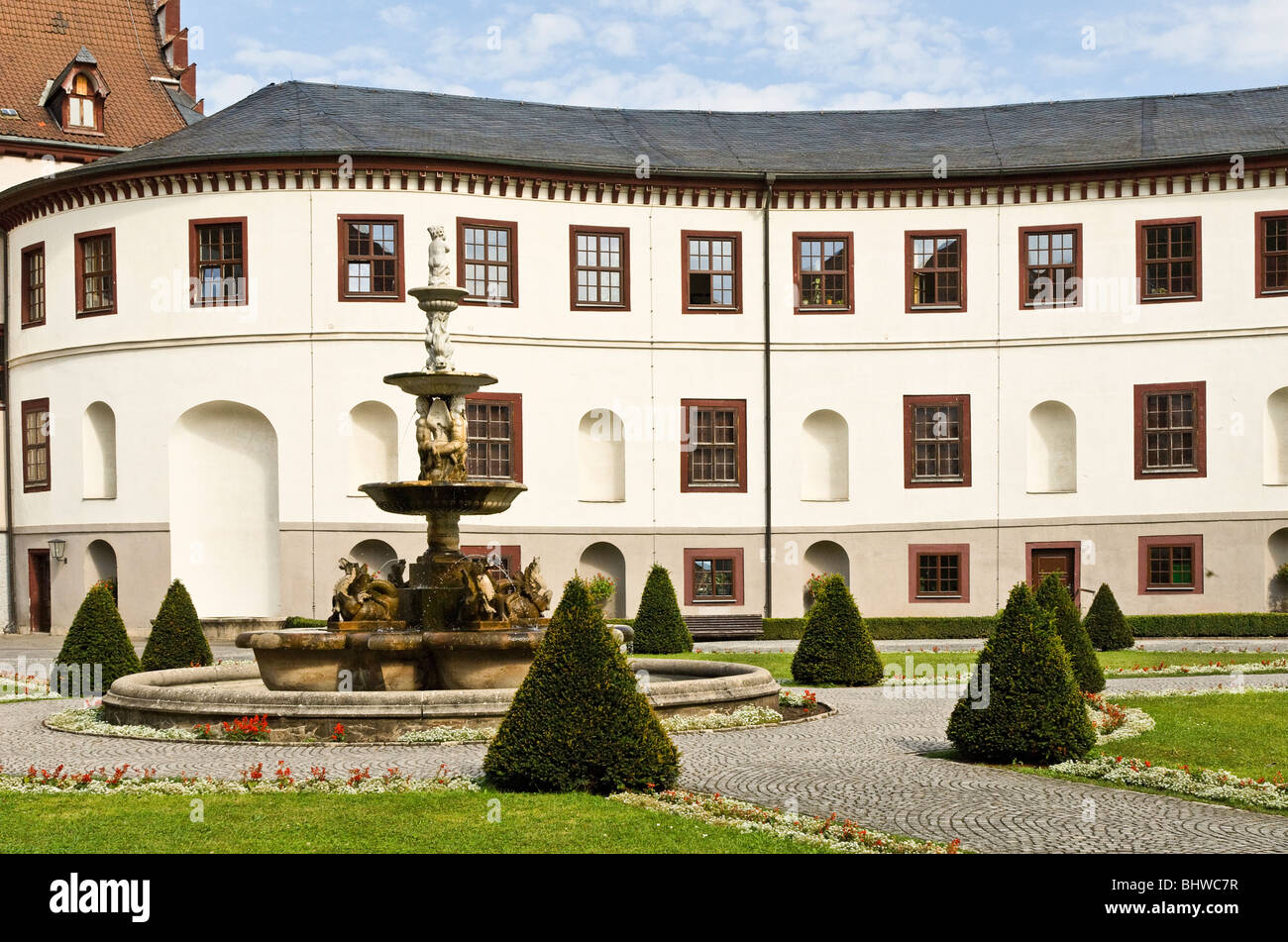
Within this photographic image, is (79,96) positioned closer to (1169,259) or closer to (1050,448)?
(1050,448)

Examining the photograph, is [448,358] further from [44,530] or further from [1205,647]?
[44,530]

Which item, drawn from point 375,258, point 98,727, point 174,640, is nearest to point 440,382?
point 98,727

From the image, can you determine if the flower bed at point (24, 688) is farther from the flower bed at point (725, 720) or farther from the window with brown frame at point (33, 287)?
the window with brown frame at point (33, 287)

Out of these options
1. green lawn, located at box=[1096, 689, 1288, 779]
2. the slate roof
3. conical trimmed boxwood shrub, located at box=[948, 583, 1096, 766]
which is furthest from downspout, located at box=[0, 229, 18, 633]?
conical trimmed boxwood shrub, located at box=[948, 583, 1096, 766]

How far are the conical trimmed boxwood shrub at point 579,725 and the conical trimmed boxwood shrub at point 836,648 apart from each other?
445 inches

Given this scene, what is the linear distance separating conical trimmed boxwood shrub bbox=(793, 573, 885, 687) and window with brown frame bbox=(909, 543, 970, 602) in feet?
48.9

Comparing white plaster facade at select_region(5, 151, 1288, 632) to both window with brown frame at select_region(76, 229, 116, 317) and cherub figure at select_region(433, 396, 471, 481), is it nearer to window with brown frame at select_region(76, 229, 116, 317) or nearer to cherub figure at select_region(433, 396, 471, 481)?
window with brown frame at select_region(76, 229, 116, 317)

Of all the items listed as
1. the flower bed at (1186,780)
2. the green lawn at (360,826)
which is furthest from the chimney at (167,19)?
the flower bed at (1186,780)

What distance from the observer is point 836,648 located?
77.9 ft

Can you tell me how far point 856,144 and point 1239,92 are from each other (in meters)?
10.7

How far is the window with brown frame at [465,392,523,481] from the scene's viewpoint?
37500mm

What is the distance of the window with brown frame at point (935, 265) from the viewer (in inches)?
1549

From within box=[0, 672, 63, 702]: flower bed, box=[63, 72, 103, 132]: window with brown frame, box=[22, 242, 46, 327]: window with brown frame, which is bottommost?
box=[0, 672, 63, 702]: flower bed
